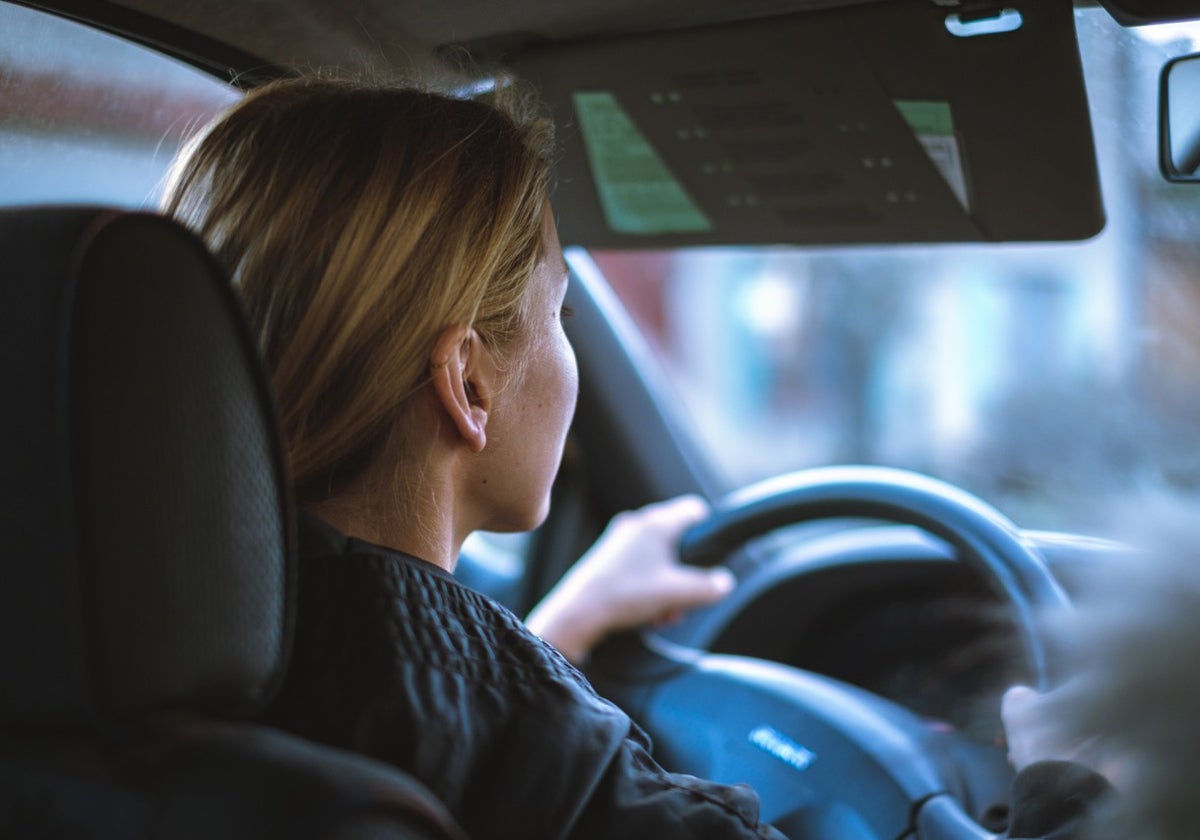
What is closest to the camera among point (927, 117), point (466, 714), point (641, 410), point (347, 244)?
point (466, 714)

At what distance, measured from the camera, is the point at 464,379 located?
138cm

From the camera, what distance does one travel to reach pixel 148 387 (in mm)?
940

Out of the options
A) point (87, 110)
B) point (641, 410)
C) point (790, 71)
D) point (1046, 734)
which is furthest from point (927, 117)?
point (641, 410)

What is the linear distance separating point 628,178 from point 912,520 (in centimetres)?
76

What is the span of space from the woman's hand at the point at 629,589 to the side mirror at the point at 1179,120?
1262mm

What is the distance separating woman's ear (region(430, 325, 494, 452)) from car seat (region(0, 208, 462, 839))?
0.36 meters

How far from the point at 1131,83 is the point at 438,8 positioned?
0.93 m

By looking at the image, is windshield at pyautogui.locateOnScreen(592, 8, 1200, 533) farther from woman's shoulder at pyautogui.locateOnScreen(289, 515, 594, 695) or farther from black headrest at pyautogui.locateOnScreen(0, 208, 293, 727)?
black headrest at pyautogui.locateOnScreen(0, 208, 293, 727)

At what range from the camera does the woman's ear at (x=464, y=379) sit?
4.34ft

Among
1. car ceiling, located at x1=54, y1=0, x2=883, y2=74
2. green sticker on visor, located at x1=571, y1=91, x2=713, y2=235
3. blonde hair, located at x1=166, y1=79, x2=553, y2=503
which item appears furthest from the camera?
green sticker on visor, located at x1=571, y1=91, x2=713, y2=235

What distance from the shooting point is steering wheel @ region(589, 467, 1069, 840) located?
6.10 feet

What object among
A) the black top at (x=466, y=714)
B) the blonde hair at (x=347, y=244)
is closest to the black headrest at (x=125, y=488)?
the black top at (x=466, y=714)

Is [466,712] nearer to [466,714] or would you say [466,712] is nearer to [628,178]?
[466,714]

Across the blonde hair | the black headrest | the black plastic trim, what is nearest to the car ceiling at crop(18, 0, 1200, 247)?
the black plastic trim
